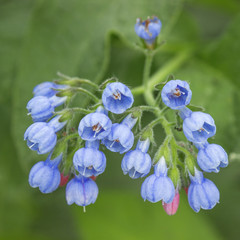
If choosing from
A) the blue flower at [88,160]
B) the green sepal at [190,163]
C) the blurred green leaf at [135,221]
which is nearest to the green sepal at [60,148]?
the blue flower at [88,160]

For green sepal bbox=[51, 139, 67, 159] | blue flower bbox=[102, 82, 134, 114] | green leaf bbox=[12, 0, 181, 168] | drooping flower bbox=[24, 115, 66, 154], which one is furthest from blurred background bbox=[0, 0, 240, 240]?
blue flower bbox=[102, 82, 134, 114]

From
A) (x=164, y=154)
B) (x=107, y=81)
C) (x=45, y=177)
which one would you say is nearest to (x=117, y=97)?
(x=107, y=81)

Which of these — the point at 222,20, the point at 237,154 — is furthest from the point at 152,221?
the point at 222,20

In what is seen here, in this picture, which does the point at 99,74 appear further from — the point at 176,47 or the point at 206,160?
the point at 206,160

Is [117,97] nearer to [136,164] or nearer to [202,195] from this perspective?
[136,164]

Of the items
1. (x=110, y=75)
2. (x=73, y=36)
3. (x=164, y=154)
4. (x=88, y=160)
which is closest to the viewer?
(x=88, y=160)

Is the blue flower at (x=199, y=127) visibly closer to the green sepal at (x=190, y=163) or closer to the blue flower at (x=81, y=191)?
the green sepal at (x=190, y=163)

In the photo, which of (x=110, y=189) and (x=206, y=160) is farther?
(x=110, y=189)
